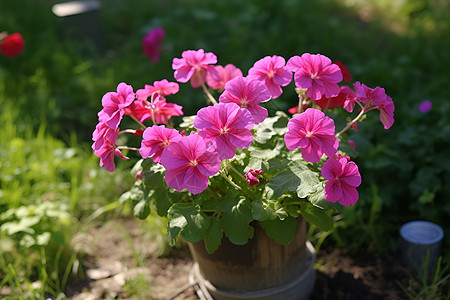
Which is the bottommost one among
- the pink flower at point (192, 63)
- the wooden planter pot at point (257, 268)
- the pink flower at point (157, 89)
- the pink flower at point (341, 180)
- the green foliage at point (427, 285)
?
the green foliage at point (427, 285)

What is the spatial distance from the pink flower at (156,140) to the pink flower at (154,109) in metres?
0.21

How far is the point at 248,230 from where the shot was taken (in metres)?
1.52

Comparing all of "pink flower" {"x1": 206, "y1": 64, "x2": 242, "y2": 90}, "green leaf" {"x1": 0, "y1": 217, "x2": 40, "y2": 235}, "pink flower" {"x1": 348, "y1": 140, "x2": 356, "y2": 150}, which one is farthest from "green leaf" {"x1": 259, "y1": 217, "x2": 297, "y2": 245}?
"green leaf" {"x1": 0, "y1": 217, "x2": 40, "y2": 235}

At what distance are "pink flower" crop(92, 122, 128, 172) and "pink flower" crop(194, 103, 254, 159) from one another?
0.30 meters

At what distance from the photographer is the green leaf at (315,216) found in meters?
1.59

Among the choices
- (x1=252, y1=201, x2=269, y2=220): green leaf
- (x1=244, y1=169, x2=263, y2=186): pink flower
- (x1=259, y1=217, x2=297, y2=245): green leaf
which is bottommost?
(x1=259, y1=217, x2=297, y2=245): green leaf

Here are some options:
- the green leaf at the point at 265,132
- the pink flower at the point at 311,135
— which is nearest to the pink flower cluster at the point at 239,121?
the pink flower at the point at 311,135

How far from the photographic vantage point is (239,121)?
53.1 inches

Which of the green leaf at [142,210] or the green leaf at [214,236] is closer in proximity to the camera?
the green leaf at [214,236]

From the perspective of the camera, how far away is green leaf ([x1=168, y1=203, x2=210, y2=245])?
4.80ft

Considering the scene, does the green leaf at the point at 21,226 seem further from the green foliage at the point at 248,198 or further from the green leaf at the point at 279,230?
the green leaf at the point at 279,230

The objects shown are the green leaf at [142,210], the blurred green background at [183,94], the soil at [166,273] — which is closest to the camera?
the green leaf at [142,210]

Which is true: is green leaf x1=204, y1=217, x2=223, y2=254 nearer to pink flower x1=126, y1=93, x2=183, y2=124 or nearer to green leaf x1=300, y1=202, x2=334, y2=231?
green leaf x1=300, y1=202, x2=334, y2=231

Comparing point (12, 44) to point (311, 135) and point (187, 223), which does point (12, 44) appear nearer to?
point (187, 223)
